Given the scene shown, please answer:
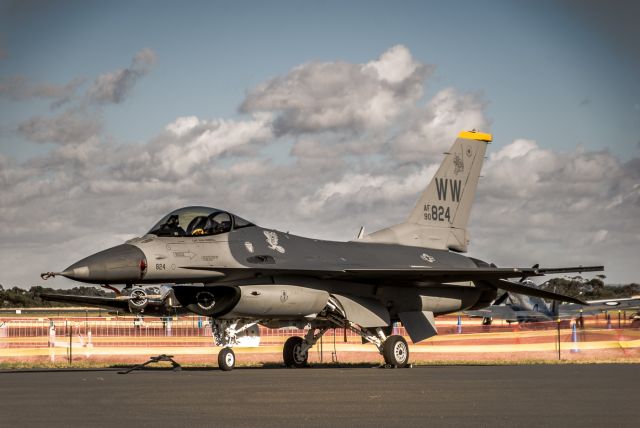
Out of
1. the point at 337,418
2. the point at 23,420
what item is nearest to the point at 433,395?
the point at 337,418

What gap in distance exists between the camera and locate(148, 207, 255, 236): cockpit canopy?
1798 centimetres

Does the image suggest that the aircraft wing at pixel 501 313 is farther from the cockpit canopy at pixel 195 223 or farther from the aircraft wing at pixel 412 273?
the cockpit canopy at pixel 195 223

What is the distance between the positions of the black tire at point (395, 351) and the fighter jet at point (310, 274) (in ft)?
0.08

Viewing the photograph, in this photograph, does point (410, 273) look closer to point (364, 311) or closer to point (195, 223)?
point (364, 311)

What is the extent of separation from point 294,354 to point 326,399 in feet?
29.8

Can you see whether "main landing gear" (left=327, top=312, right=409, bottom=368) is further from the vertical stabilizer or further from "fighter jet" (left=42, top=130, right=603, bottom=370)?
the vertical stabilizer

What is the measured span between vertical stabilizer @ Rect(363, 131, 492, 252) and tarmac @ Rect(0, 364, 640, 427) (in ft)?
19.3

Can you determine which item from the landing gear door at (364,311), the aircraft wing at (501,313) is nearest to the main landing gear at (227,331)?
the landing gear door at (364,311)

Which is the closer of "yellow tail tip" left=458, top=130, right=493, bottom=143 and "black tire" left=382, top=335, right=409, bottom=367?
"black tire" left=382, top=335, right=409, bottom=367

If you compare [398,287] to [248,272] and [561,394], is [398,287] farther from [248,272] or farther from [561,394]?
[561,394]

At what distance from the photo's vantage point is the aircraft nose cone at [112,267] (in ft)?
53.7

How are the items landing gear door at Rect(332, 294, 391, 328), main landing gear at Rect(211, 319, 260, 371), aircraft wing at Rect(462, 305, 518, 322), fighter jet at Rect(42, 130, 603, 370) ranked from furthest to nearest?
1. aircraft wing at Rect(462, 305, 518, 322)
2. landing gear door at Rect(332, 294, 391, 328)
3. main landing gear at Rect(211, 319, 260, 371)
4. fighter jet at Rect(42, 130, 603, 370)

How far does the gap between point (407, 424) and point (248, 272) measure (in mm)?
9768

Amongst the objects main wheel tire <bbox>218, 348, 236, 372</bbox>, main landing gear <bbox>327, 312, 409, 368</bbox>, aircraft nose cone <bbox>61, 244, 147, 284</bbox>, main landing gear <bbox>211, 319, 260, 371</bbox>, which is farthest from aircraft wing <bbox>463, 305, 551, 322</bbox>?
aircraft nose cone <bbox>61, 244, 147, 284</bbox>
